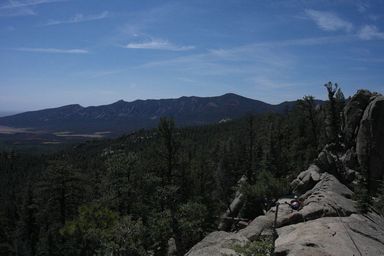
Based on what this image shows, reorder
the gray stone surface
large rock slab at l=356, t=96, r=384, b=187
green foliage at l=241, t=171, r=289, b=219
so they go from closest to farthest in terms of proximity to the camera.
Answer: large rock slab at l=356, t=96, r=384, b=187 < the gray stone surface < green foliage at l=241, t=171, r=289, b=219

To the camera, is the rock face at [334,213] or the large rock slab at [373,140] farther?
the large rock slab at [373,140]

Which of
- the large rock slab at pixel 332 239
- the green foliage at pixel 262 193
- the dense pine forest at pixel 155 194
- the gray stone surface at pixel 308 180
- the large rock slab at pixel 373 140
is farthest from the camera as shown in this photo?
the green foliage at pixel 262 193

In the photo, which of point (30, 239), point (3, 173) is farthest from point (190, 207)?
point (3, 173)

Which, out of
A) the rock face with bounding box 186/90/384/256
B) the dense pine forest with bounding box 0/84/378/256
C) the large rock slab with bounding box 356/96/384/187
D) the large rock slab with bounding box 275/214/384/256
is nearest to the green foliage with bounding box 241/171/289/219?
the dense pine forest with bounding box 0/84/378/256

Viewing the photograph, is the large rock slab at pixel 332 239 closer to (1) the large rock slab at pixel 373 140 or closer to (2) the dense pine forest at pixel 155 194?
(2) the dense pine forest at pixel 155 194

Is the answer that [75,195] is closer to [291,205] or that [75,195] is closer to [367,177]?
[291,205]

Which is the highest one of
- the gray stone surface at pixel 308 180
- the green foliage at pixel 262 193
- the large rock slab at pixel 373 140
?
the large rock slab at pixel 373 140

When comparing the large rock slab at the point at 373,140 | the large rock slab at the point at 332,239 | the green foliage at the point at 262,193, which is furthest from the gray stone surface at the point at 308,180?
the large rock slab at the point at 332,239

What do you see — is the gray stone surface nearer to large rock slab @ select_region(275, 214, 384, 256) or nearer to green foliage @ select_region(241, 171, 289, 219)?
green foliage @ select_region(241, 171, 289, 219)

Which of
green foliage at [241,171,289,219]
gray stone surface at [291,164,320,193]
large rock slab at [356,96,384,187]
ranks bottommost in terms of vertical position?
green foliage at [241,171,289,219]

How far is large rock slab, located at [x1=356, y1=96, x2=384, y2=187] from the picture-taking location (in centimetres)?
5275

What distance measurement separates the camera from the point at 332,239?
2530cm

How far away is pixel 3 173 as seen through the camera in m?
170

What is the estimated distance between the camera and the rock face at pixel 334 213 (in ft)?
82.1
